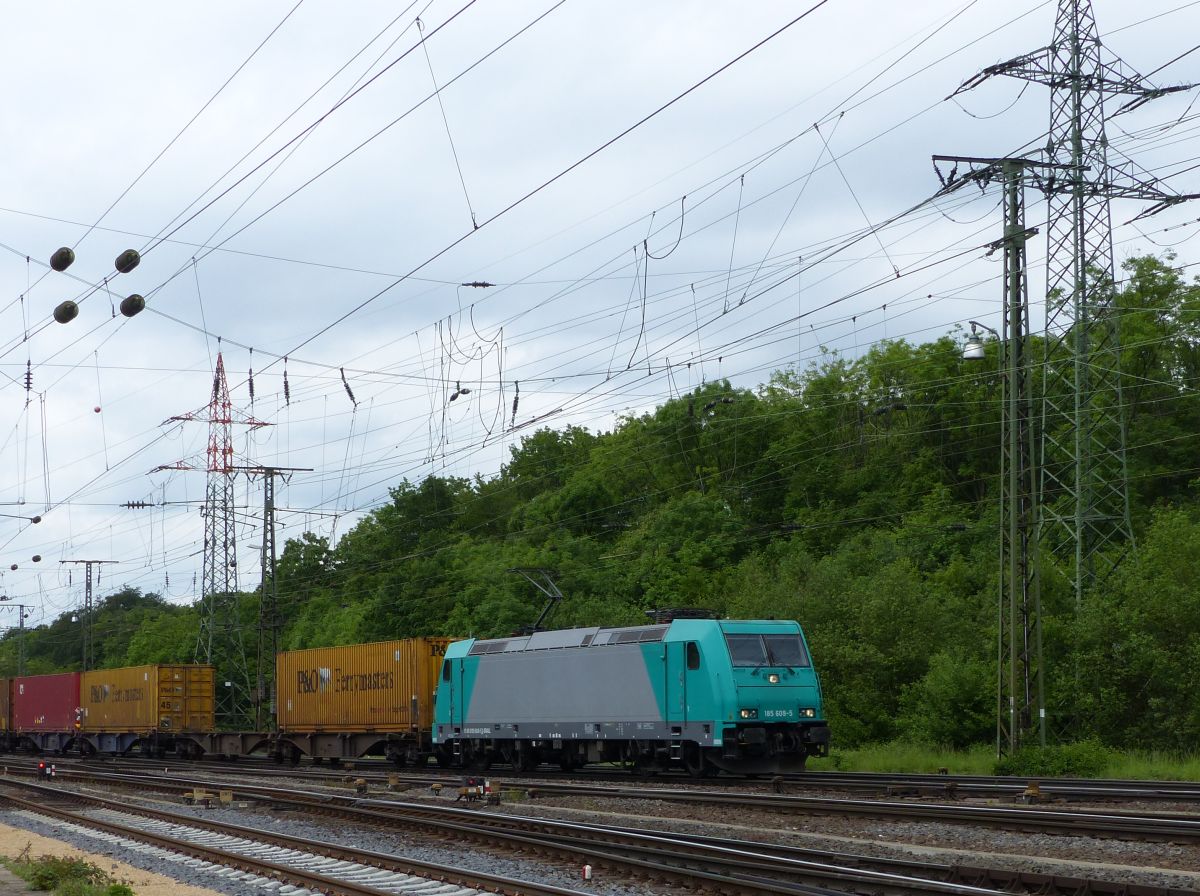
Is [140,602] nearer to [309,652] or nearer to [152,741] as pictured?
[152,741]

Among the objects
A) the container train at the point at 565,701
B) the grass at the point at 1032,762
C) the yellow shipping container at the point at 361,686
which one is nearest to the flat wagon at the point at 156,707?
the container train at the point at 565,701

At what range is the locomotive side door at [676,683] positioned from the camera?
2634 centimetres

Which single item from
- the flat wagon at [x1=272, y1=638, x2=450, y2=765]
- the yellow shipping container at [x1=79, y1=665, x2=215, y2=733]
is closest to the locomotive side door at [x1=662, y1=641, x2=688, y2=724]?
the flat wagon at [x1=272, y1=638, x2=450, y2=765]

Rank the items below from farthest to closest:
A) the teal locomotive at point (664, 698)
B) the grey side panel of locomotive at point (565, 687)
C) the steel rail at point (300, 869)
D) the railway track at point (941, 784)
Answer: the grey side panel of locomotive at point (565, 687) → the teal locomotive at point (664, 698) → the railway track at point (941, 784) → the steel rail at point (300, 869)

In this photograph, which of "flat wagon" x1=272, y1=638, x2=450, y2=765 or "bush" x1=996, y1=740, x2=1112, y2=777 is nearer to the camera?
"bush" x1=996, y1=740, x2=1112, y2=777

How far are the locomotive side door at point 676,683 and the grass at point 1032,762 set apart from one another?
17.6ft

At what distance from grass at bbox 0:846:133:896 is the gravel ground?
0.53m

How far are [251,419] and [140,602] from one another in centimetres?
→ 10210

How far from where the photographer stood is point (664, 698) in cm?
2675

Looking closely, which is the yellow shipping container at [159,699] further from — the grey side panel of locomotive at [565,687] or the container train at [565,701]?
the grey side panel of locomotive at [565,687]

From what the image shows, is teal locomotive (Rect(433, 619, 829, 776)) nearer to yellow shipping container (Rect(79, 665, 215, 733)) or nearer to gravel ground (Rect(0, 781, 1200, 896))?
gravel ground (Rect(0, 781, 1200, 896))

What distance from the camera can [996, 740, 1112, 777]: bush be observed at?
25.0m

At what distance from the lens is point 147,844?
62.6 feet

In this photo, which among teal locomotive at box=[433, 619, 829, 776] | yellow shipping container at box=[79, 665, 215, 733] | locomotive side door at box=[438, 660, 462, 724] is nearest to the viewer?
teal locomotive at box=[433, 619, 829, 776]
